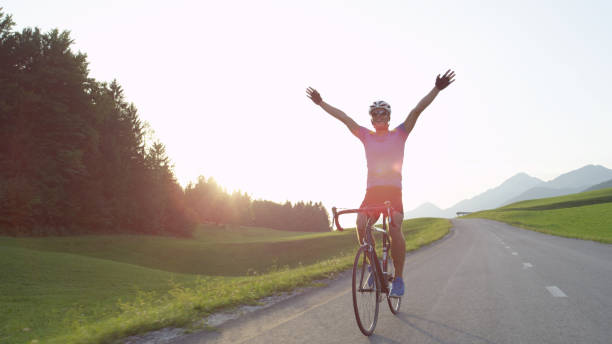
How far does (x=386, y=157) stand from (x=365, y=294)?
1722 mm

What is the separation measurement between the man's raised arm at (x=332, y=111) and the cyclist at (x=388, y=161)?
35 millimetres

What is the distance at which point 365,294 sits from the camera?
4555 mm

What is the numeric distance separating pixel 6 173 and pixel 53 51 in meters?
13.9

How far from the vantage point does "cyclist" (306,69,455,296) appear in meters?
5.02

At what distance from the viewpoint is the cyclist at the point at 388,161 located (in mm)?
5023

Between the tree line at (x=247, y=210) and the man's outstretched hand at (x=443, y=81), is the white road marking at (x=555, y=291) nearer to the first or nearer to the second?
the man's outstretched hand at (x=443, y=81)

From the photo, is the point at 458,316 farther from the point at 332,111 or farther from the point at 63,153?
the point at 63,153

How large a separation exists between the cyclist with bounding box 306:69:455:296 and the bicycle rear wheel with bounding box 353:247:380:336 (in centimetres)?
33

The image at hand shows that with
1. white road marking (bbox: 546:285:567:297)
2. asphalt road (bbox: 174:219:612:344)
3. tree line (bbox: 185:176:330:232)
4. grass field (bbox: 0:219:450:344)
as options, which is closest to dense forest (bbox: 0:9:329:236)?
grass field (bbox: 0:219:450:344)

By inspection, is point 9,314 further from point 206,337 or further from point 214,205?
point 214,205

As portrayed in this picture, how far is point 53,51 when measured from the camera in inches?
1612

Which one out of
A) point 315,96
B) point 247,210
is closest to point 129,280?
point 315,96

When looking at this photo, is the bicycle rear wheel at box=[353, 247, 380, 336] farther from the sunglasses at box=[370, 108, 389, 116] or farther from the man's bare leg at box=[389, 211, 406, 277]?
the sunglasses at box=[370, 108, 389, 116]

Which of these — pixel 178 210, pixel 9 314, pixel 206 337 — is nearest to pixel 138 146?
pixel 178 210
